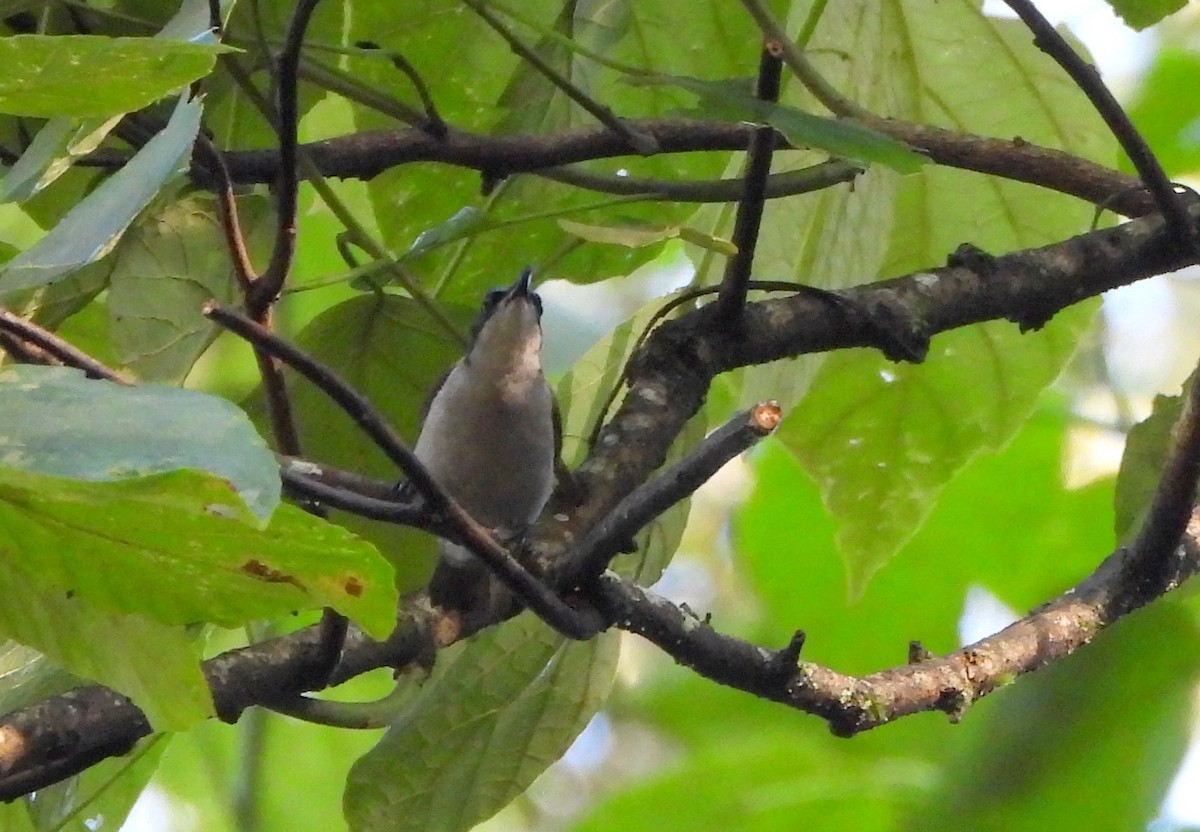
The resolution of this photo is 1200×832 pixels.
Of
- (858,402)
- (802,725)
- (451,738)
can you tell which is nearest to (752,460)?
(802,725)

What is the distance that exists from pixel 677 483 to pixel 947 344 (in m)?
0.70

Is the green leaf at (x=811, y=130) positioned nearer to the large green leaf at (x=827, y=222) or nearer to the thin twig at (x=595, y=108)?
the thin twig at (x=595, y=108)

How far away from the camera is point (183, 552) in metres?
0.45

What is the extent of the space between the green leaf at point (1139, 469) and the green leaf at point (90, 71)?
0.90 m

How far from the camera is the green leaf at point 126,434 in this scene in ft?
1.26

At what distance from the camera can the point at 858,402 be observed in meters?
1.28

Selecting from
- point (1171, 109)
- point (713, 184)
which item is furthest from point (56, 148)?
point (1171, 109)

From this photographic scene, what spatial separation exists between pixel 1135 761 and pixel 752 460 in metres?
0.82

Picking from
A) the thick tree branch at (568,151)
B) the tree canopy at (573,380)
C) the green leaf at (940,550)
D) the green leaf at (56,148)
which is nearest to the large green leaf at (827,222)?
the tree canopy at (573,380)

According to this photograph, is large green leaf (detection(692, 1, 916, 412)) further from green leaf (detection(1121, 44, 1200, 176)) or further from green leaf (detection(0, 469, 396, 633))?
green leaf (detection(0, 469, 396, 633))

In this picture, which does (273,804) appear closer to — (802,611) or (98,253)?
(802,611)

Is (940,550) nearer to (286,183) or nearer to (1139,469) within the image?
(1139,469)

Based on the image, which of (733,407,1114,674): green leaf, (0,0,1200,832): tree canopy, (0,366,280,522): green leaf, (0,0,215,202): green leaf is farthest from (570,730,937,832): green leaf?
(0,366,280,522): green leaf

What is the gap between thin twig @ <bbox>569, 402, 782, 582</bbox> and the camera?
25.5 inches
